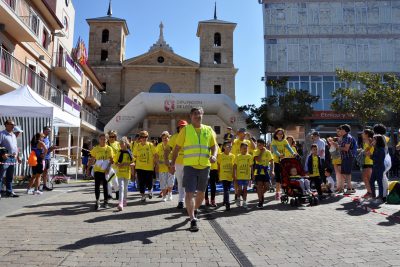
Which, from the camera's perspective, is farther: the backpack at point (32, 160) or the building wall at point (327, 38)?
the building wall at point (327, 38)

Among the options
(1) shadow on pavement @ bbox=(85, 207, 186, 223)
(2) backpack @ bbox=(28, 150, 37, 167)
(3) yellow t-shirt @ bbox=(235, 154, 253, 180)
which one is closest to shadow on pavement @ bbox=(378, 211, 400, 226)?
(3) yellow t-shirt @ bbox=(235, 154, 253, 180)

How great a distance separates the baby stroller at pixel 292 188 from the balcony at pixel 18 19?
14.6 meters

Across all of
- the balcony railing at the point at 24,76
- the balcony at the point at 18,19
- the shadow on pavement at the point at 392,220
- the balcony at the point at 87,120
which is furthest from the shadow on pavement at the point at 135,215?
the balcony at the point at 87,120

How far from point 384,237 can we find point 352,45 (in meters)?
35.6

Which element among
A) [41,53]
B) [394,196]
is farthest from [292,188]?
[41,53]

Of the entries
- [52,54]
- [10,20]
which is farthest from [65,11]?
[10,20]

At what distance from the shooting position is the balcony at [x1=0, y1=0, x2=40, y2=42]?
15.9m

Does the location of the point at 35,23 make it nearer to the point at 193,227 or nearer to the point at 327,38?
the point at 193,227

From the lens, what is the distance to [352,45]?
35.6 meters

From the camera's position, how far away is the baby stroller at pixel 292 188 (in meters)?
7.54

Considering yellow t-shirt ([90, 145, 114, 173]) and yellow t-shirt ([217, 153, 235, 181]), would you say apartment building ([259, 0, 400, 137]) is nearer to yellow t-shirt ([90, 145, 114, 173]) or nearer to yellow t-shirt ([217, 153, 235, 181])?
yellow t-shirt ([217, 153, 235, 181])

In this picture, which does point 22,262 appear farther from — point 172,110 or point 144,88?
point 144,88

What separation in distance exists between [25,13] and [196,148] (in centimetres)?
1791

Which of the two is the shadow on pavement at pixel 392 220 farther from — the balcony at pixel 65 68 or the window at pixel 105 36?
the window at pixel 105 36
